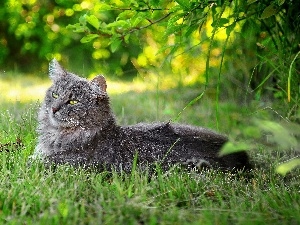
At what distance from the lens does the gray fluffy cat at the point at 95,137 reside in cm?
303

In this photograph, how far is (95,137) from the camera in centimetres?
308

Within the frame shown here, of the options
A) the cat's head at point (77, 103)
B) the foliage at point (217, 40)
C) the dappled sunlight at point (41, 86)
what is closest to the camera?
the cat's head at point (77, 103)

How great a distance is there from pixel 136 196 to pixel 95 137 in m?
0.78

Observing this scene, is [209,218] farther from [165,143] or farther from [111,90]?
[111,90]

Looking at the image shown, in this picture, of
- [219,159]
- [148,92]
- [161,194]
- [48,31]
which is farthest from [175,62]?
[161,194]

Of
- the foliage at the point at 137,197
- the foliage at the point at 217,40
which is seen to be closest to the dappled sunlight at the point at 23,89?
the foliage at the point at 217,40

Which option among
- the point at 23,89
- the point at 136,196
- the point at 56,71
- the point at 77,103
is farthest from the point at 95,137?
the point at 23,89

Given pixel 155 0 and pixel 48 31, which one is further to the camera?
pixel 48 31

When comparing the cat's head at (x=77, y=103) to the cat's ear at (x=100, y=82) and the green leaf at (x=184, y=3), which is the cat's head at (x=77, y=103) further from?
the green leaf at (x=184, y=3)

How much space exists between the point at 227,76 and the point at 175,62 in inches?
52.0

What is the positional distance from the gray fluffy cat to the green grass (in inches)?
4.6

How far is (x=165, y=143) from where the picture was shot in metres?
3.17

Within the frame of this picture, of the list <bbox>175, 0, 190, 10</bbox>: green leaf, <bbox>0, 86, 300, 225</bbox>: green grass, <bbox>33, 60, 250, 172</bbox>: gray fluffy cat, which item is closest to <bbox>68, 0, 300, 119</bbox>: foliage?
<bbox>175, 0, 190, 10</bbox>: green leaf

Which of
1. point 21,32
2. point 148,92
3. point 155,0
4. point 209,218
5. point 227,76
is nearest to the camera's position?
point 209,218
